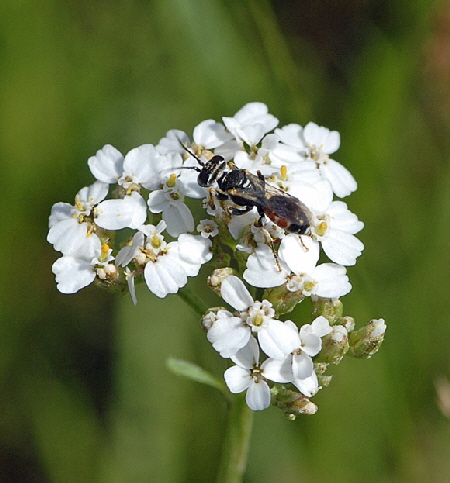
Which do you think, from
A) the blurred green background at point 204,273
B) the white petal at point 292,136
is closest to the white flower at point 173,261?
the white petal at point 292,136

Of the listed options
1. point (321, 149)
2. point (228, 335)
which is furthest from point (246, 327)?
point (321, 149)

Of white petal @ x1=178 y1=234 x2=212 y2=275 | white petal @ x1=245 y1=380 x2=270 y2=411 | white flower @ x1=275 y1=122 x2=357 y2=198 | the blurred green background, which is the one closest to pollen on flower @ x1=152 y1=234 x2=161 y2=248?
white petal @ x1=178 y1=234 x2=212 y2=275

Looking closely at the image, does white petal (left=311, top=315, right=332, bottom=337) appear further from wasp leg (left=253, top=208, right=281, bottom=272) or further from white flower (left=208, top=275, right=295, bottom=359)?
wasp leg (left=253, top=208, right=281, bottom=272)

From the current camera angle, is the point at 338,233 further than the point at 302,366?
Yes

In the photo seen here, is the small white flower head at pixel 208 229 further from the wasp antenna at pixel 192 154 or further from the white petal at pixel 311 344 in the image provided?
the white petal at pixel 311 344

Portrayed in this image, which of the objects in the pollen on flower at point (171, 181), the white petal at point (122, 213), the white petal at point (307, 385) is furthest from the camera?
the pollen on flower at point (171, 181)

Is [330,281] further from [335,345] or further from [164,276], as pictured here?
[164,276]

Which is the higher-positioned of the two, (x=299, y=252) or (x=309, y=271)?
(x=299, y=252)
